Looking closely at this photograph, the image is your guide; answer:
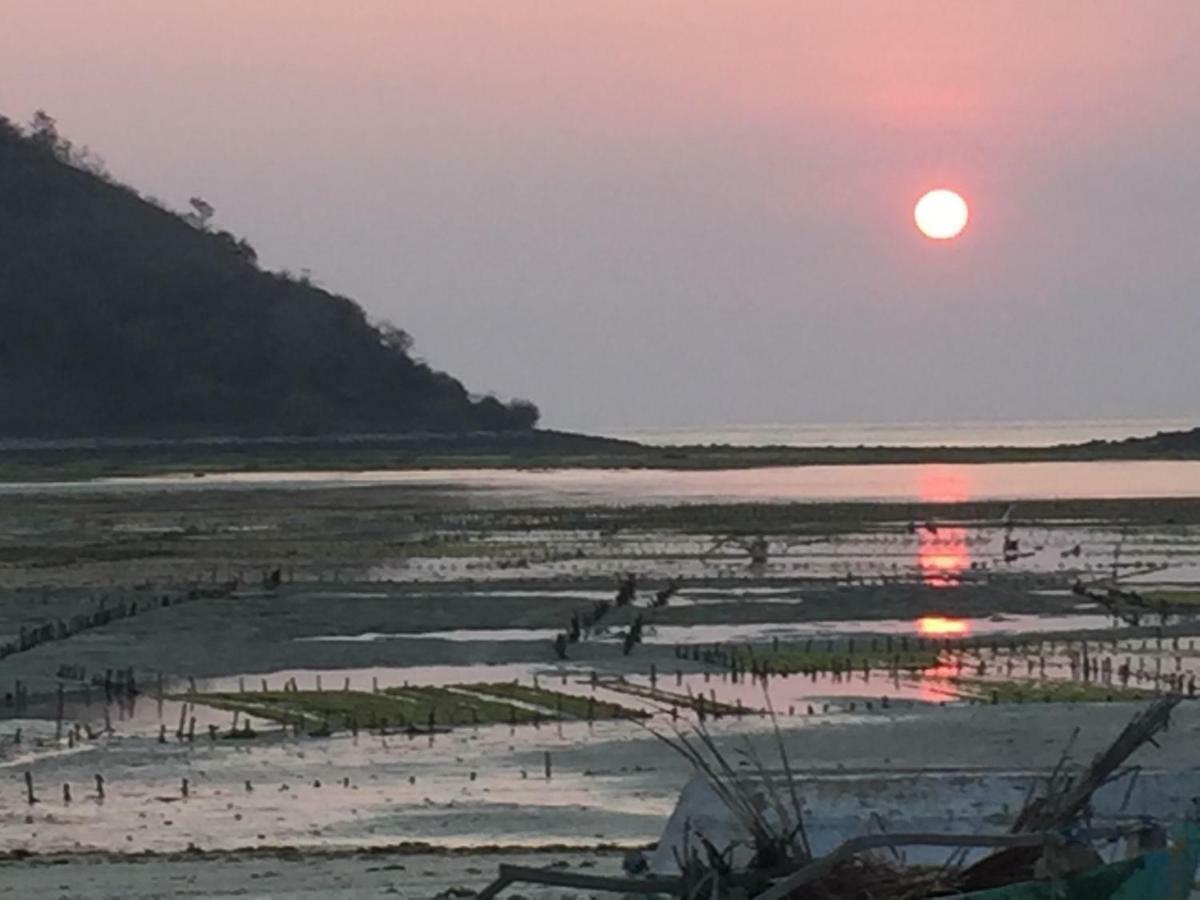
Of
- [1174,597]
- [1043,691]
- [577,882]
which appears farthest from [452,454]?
[577,882]

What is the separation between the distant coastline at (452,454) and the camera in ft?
505

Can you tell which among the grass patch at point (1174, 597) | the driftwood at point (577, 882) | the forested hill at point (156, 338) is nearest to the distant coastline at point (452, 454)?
the forested hill at point (156, 338)

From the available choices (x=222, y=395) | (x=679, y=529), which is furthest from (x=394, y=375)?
(x=679, y=529)

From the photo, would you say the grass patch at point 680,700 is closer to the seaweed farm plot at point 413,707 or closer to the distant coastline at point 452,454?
the seaweed farm plot at point 413,707

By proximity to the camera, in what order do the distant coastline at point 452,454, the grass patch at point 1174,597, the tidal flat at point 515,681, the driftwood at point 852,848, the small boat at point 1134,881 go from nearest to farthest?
the driftwood at point 852,848 → the small boat at point 1134,881 → the tidal flat at point 515,681 → the grass patch at point 1174,597 → the distant coastline at point 452,454

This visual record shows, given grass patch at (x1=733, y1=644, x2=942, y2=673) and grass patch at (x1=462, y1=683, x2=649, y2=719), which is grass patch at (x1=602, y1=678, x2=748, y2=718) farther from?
grass patch at (x1=733, y1=644, x2=942, y2=673)

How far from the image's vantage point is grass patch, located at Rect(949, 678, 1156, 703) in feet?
103

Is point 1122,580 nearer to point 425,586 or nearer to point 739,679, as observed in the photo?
point 425,586

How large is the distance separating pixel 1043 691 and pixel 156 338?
160215mm

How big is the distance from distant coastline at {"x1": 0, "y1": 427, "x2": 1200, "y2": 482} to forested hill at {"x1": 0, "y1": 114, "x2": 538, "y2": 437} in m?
4.57

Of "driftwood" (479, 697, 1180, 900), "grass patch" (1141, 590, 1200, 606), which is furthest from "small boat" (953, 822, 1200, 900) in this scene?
"grass patch" (1141, 590, 1200, 606)

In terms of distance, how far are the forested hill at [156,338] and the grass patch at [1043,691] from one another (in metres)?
151

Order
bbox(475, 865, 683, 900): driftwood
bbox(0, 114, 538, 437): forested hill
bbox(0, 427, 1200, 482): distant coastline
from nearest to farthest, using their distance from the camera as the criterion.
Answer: bbox(475, 865, 683, 900): driftwood → bbox(0, 427, 1200, 482): distant coastline → bbox(0, 114, 538, 437): forested hill

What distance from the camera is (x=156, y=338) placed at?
7357 inches
